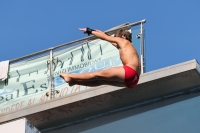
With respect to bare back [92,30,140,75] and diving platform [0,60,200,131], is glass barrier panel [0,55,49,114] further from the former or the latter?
bare back [92,30,140,75]

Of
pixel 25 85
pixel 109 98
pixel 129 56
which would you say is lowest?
pixel 129 56

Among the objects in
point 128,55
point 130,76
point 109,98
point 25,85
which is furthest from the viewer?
point 25,85

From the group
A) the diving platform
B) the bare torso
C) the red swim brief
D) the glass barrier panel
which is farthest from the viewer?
the glass barrier panel

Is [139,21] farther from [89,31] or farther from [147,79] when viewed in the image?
[89,31]

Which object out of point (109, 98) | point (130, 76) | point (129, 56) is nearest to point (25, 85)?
point (109, 98)

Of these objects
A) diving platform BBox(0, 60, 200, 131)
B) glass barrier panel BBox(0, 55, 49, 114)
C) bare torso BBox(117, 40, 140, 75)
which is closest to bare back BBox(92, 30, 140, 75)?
bare torso BBox(117, 40, 140, 75)

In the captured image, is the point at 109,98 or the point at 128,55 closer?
the point at 128,55

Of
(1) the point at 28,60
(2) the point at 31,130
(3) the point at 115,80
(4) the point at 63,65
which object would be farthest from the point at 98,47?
(3) the point at 115,80

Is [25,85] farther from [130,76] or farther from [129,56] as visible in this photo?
[130,76]

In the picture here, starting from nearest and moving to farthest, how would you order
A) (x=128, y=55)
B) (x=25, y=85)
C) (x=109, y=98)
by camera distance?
(x=128, y=55), (x=109, y=98), (x=25, y=85)

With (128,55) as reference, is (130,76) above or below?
below

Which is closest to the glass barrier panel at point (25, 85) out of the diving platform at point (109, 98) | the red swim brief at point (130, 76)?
the diving platform at point (109, 98)

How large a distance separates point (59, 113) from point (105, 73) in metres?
4.76

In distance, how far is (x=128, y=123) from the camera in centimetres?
1362
